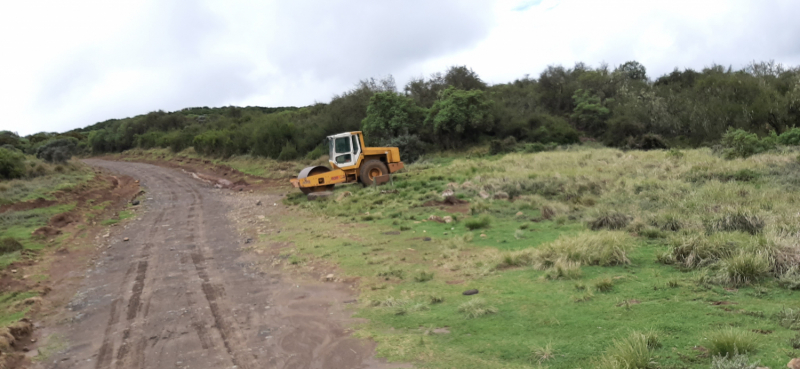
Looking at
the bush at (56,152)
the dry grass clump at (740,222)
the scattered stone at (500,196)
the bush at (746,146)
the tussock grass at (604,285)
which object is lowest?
the tussock grass at (604,285)

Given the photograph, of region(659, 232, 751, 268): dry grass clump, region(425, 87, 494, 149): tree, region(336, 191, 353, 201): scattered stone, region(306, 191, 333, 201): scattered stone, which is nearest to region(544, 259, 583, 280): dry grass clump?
region(659, 232, 751, 268): dry grass clump

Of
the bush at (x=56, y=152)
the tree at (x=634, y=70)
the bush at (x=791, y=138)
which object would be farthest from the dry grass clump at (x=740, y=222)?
the tree at (x=634, y=70)

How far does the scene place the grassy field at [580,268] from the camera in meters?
4.57

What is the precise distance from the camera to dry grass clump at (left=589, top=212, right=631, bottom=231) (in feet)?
30.9

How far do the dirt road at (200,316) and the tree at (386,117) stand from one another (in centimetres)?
1899

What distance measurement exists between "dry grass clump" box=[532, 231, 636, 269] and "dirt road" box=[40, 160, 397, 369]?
3.14 metres

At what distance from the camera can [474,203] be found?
13.2m

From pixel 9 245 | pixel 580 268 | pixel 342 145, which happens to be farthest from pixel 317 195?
pixel 580 268

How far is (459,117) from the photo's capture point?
98.1 feet

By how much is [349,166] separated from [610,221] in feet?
37.1

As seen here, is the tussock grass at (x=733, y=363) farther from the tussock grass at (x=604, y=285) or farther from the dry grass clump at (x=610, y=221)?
the dry grass clump at (x=610, y=221)

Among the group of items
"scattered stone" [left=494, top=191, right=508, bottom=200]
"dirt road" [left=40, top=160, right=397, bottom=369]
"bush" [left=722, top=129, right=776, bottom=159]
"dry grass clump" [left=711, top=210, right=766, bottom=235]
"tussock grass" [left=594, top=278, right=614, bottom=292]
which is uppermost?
"bush" [left=722, top=129, right=776, bottom=159]

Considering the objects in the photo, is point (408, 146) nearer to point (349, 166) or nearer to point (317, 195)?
point (349, 166)

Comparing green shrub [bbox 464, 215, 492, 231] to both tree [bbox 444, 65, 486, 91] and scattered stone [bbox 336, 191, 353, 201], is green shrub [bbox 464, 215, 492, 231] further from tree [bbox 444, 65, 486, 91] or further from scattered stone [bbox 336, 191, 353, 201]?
tree [bbox 444, 65, 486, 91]
